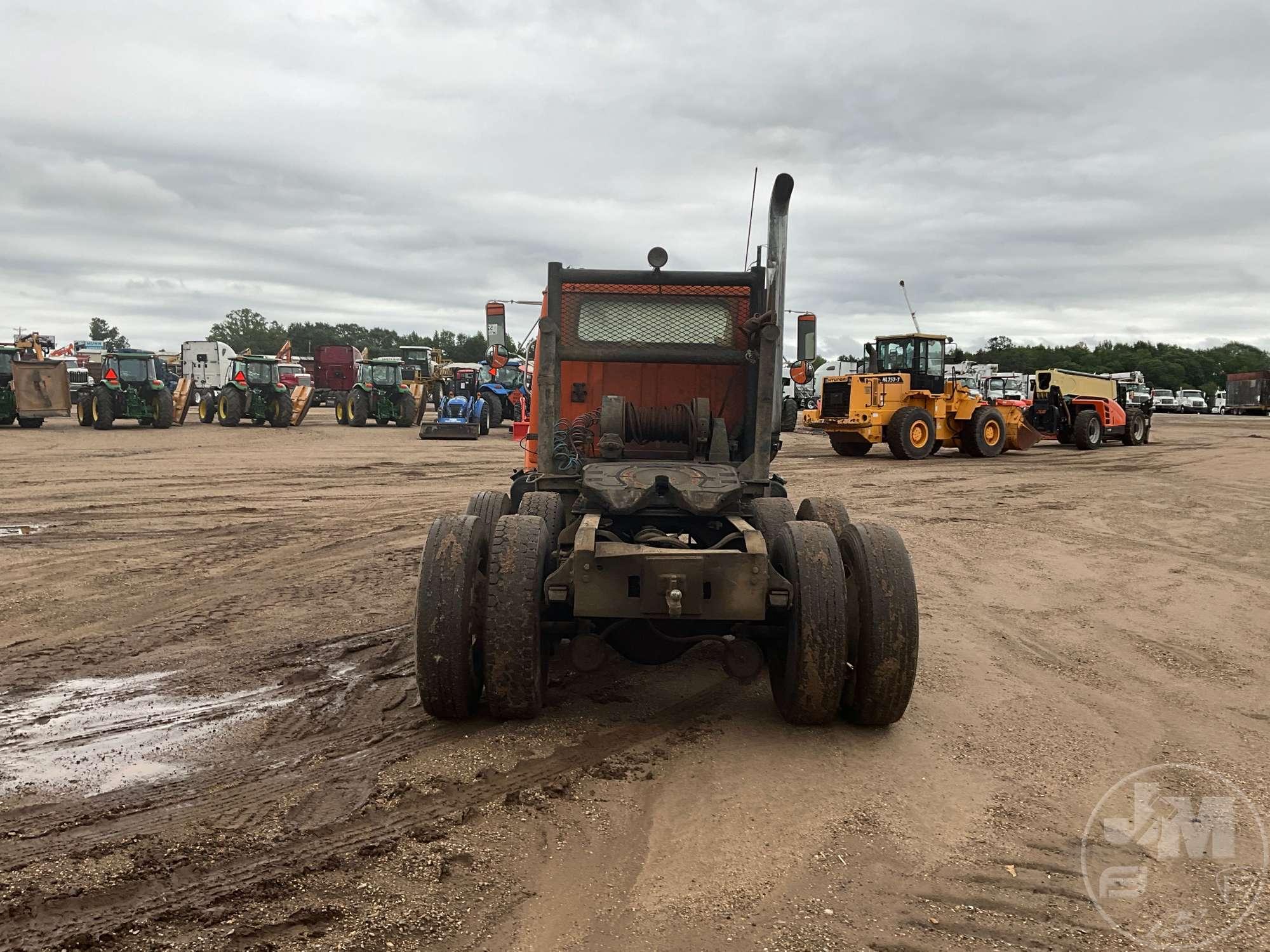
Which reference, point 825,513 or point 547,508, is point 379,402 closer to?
point 825,513

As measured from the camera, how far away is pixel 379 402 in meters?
29.2

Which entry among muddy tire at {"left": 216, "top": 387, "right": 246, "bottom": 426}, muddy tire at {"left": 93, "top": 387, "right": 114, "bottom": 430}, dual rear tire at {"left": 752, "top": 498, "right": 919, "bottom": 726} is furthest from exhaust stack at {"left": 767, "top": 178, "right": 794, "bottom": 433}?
muddy tire at {"left": 216, "top": 387, "right": 246, "bottom": 426}

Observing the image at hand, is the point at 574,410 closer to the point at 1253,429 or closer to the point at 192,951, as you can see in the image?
the point at 192,951

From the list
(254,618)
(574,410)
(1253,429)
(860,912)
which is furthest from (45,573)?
(1253,429)

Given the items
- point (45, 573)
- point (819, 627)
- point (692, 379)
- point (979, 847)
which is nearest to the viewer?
point (979, 847)

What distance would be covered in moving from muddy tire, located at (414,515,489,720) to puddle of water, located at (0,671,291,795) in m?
1.05

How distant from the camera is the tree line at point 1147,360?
3310 inches

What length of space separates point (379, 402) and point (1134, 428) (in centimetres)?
2163

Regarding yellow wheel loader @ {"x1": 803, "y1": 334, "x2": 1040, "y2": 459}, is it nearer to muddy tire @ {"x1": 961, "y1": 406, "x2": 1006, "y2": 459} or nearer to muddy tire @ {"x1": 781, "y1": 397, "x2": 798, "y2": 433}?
muddy tire @ {"x1": 961, "y1": 406, "x2": 1006, "y2": 459}

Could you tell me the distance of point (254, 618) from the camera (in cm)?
635

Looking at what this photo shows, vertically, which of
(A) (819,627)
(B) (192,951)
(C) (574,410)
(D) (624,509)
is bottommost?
(B) (192,951)

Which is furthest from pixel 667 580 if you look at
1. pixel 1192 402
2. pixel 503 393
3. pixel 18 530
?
pixel 1192 402

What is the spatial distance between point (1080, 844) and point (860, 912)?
1.01 m

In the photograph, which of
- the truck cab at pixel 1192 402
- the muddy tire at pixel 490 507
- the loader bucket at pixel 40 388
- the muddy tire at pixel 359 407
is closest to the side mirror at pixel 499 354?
the muddy tire at pixel 490 507
